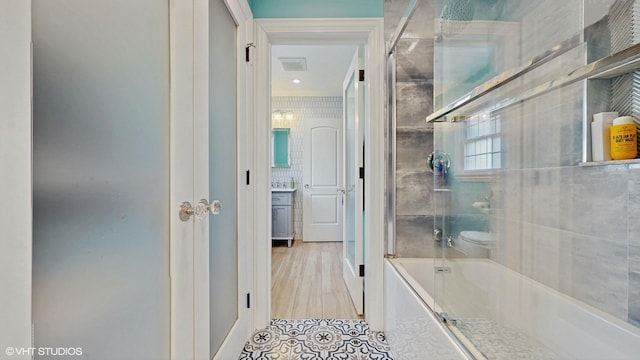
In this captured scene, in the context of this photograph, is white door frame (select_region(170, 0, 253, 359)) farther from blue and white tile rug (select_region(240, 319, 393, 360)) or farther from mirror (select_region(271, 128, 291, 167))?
mirror (select_region(271, 128, 291, 167))

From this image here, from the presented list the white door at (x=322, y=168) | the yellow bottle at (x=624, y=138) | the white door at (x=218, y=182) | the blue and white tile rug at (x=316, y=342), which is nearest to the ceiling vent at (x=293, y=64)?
the white door at (x=322, y=168)

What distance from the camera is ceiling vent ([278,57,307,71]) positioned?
337 cm

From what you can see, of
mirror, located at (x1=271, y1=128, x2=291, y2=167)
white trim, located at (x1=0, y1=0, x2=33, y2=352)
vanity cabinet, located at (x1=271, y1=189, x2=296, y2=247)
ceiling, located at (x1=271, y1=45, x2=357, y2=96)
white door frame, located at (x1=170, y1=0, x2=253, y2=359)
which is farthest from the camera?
mirror, located at (x1=271, y1=128, x2=291, y2=167)

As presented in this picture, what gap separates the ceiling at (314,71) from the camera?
3.15 m

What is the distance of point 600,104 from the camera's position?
124 centimetres

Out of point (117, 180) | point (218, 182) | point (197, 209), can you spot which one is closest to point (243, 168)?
point (218, 182)

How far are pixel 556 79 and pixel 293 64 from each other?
2.74 metres

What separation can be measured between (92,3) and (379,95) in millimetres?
1653

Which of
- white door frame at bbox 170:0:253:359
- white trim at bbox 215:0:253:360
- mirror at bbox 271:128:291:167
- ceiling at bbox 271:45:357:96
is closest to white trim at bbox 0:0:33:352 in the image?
white door frame at bbox 170:0:253:359

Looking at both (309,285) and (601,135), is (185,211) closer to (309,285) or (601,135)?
(601,135)

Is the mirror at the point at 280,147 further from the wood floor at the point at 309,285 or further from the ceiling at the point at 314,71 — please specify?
the wood floor at the point at 309,285

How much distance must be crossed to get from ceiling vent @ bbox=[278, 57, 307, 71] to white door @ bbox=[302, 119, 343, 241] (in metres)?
1.13

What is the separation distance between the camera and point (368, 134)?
6.72ft

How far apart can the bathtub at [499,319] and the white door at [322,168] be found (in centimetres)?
289
